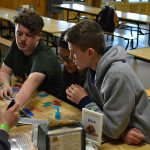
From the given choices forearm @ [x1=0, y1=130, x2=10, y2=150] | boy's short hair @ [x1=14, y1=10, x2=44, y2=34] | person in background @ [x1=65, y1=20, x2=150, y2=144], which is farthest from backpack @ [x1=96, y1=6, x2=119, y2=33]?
forearm @ [x1=0, y1=130, x2=10, y2=150]

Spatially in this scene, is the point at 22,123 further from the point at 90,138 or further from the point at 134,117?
the point at 134,117

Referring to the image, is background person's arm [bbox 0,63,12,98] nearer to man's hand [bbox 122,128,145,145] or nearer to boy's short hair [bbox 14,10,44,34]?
boy's short hair [bbox 14,10,44,34]

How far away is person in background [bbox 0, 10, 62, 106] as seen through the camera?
2023 millimetres

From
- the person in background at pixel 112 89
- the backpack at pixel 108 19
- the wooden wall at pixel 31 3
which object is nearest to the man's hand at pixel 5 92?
the person in background at pixel 112 89

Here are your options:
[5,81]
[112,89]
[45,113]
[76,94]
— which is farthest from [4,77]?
[112,89]

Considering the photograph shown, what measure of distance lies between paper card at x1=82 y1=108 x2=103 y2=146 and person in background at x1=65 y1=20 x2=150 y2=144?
0.20ft

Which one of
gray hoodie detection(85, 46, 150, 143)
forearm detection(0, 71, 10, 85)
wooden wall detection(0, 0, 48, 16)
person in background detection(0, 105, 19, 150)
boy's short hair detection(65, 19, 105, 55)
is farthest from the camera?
wooden wall detection(0, 0, 48, 16)

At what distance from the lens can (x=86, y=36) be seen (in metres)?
1.53

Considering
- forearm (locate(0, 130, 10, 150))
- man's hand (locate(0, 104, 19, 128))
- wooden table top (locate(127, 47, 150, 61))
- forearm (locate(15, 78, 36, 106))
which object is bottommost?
wooden table top (locate(127, 47, 150, 61))

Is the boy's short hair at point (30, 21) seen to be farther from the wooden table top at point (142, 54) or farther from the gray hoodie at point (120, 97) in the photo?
the wooden table top at point (142, 54)

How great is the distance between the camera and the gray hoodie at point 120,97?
1.42 m

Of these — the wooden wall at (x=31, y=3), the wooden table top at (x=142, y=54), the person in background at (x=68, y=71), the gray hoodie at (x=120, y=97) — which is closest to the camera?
the gray hoodie at (x=120, y=97)

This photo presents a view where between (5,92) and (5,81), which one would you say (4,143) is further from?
(5,81)

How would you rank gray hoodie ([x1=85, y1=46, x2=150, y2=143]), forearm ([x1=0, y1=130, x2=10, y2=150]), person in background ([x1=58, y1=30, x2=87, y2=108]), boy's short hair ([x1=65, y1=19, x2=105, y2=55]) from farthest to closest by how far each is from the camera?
person in background ([x1=58, y1=30, x2=87, y2=108]) < boy's short hair ([x1=65, y1=19, x2=105, y2=55]) < gray hoodie ([x1=85, y1=46, x2=150, y2=143]) < forearm ([x1=0, y1=130, x2=10, y2=150])
